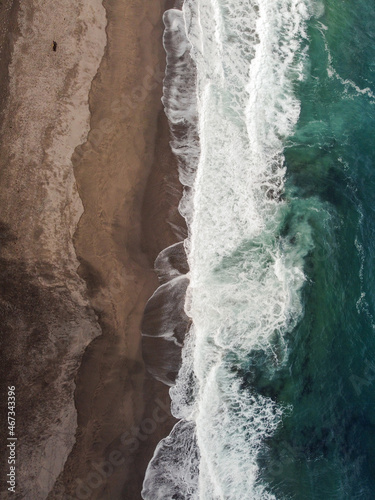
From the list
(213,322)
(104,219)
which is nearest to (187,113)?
(104,219)

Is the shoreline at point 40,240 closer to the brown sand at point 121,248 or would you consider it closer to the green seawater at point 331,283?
the brown sand at point 121,248

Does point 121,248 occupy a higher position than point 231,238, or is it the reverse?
point 231,238

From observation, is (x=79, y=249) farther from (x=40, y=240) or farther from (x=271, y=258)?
(x=271, y=258)

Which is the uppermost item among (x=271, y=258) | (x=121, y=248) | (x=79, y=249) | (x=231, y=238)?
(x=231, y=238)

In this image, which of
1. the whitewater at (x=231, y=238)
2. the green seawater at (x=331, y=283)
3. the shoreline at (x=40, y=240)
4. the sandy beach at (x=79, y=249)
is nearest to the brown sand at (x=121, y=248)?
the sandy beach at (x=79, y=249)

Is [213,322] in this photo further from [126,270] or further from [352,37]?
[352,37]

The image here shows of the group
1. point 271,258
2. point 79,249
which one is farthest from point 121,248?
point 271,258

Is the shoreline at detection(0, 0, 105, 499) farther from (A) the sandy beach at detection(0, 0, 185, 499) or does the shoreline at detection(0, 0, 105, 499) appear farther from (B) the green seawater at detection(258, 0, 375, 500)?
(B) the green seawater at detection(258, 0, 375, 500)
